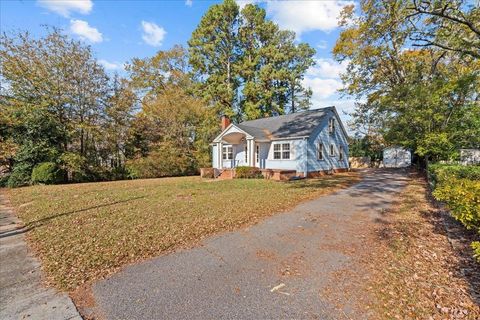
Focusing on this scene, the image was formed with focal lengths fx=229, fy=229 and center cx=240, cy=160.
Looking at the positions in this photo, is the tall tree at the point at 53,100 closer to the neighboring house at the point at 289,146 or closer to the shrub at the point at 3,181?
the shrub at the point at 3,181

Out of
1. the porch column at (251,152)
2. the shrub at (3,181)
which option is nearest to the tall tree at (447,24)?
the porch column at (251,152)

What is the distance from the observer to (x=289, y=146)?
1708 cm

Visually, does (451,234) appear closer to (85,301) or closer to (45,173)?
(85,301)

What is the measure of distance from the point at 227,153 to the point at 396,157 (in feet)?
74.8

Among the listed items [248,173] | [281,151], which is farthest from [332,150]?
[248,173]

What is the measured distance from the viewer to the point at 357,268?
3.77 m

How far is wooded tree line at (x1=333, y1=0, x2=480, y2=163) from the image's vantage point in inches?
337

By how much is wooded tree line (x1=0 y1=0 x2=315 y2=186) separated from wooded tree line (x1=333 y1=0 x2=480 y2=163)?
10.9 meters

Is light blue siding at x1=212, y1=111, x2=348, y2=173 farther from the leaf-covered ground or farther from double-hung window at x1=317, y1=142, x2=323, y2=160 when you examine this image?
the leaf-covered ground

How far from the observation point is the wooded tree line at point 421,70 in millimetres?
8555

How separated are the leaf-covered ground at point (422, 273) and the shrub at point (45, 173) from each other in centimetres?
1767

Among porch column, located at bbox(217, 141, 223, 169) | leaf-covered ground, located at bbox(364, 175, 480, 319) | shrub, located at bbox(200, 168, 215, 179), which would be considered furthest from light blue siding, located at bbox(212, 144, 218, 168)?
leaf-covered ground, located at bbox(364, 175, 480, 319)

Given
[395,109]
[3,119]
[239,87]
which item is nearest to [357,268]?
[395,109]

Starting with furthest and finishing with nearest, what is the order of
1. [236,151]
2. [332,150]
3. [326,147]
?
[236,151], [332,150], [326,147]
